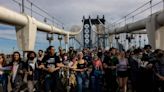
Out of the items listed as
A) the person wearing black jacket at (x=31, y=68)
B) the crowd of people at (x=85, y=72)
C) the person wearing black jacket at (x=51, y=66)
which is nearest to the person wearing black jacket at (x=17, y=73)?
the crowd of people at (x=85, y=72)

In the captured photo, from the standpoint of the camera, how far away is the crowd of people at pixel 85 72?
11.7 meters

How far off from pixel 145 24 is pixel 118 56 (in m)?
4.16

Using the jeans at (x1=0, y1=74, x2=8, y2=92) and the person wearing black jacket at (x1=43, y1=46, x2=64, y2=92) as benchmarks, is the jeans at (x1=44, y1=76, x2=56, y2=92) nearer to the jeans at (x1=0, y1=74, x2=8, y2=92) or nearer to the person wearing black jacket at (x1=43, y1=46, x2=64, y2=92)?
the person wearing black jacket at (x1=43, y1=46, x2=64, y2=92)

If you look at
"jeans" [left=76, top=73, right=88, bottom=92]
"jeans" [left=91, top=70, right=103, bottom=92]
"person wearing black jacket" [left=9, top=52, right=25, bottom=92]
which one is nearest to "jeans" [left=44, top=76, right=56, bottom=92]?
"person wearing black jacket" [left=9, top=52, right=25, bottom=92]

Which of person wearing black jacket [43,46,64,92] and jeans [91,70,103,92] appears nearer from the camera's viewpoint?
person wearing black jacket [43,46,64,92]

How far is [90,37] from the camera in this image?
6756 centimetres

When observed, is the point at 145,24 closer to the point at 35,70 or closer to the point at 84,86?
the point at 84,86

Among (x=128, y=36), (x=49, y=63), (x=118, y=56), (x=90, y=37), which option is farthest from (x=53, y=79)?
(x=90, y=37)

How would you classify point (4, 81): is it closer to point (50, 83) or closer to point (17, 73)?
point (17, 73)

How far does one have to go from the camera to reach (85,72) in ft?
46.3

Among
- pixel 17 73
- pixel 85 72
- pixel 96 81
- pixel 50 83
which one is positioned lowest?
pixel 96 81

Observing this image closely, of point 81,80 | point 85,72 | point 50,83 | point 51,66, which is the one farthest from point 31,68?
point 85,72

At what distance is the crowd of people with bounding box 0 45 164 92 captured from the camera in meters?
11.7

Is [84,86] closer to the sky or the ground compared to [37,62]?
closer to the ground
